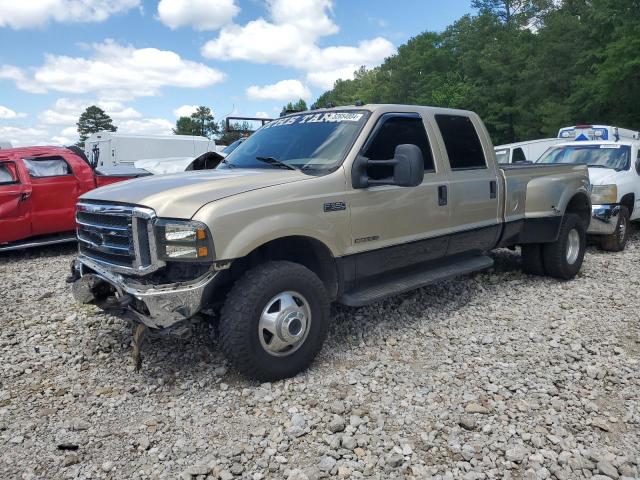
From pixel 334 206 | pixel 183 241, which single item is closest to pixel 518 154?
pixel 334 206

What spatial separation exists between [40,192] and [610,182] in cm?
882

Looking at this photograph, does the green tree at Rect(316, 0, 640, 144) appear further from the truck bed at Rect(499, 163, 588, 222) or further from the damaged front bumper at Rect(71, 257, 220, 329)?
the damaged front bumper at Rect(71, 257, 220, 329)

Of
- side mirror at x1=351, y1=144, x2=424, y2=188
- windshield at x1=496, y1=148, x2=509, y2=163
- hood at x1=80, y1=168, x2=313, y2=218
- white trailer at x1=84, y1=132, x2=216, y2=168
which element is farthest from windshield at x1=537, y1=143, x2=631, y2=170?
white trailer at x1=84, y1=132, x2=216, y2=168

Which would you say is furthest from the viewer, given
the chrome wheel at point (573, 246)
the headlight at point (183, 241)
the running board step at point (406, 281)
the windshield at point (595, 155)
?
the windshield at point (595, 155)

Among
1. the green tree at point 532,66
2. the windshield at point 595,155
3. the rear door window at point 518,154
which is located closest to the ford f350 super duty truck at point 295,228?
the windshield at point 595,155

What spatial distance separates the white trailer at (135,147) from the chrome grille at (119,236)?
Answer: 13.8m

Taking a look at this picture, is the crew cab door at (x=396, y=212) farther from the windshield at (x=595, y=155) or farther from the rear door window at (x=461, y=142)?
the windshield at (x=595, y=155)

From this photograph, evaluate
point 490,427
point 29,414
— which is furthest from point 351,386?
point 29,414

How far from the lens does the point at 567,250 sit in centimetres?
589

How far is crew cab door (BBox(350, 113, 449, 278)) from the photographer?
3.85 m

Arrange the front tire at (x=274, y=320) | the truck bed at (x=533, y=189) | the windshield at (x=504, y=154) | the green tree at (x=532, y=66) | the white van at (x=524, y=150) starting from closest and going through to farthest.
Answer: the front tire at (x=274, y=320)
the truck bed at (x=533, y=189)
the white van at (x=524, y=150)
the windshield at (x=504, y=154)
the green tree at (x=532, y=66)

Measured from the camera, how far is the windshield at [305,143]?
3.87 m

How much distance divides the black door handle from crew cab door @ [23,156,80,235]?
6243 millimetres

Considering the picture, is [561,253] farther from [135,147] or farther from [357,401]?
[135,147]
